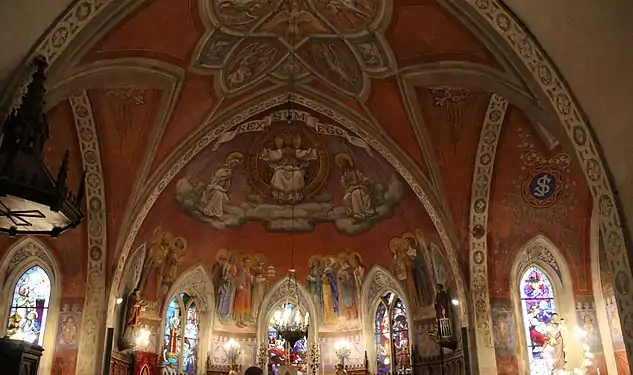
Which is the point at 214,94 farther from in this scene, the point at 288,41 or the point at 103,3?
the point at 103,3

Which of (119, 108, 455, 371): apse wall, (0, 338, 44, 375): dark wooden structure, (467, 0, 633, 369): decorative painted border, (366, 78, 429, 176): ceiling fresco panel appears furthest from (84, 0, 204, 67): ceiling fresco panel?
(467, 0, 633, 369): decorative painted border

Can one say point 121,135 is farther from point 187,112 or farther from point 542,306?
point 542,306

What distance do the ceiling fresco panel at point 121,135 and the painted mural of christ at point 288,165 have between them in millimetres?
4491

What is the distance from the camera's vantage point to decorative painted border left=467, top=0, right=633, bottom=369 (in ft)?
25.9

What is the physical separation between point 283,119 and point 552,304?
8.57 metres

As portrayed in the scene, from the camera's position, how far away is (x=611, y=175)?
8.05 m

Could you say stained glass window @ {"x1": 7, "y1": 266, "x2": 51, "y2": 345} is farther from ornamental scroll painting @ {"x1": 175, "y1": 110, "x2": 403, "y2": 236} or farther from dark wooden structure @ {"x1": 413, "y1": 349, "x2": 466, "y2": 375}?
dark wooden structure @ {"x1": 413, "y1": 349, "x2": 466, "y2": 375}

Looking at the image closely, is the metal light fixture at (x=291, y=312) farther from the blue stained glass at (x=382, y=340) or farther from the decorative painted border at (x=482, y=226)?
the decorative painted border at (x=482, y=226)

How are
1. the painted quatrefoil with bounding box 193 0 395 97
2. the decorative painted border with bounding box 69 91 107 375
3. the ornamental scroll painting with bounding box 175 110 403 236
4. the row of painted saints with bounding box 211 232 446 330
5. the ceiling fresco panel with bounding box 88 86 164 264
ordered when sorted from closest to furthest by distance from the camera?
1. the painted quatrefoil with bounding box 193 0 395 97
2. the ceiling fresco panel with bounding box 88 86 164 264
3. the decorative painted border with bounding box 69 91 107 375
4. the ornamental scroll painting with bounding box 175 110 403 236
5. the row of painted saints with bounding box 211 232 446 330

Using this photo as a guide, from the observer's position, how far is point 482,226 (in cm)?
1463

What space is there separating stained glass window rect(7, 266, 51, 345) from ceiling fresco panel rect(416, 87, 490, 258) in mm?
10497

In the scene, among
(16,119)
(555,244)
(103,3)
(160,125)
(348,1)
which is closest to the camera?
(16,119)

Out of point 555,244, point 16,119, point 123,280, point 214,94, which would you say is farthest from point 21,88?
point 555,244

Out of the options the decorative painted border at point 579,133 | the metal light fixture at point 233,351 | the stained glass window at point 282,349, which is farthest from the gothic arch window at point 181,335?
the decorative painted border at point 579,133
